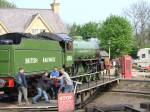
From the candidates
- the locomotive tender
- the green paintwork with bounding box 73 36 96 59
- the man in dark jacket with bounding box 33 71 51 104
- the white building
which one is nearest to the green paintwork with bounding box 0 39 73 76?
the locomotive tender

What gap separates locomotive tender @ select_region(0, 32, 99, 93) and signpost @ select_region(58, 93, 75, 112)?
2482 mm

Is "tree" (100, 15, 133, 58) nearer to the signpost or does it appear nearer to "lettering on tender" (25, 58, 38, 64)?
"lettering on tender" (25, 58, 38, 64)

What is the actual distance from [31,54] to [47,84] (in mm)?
1533

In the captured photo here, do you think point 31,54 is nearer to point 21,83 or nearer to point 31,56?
point 31,56

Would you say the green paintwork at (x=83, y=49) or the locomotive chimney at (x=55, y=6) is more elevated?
the locomotive chimney at (x=55, y=6)

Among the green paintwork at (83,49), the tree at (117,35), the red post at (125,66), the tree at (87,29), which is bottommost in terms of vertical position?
the red post at (125,66)

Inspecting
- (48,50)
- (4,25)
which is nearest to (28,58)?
(48,50)

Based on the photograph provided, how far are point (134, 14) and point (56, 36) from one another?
230ft

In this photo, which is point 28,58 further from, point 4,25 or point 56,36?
point 4,25

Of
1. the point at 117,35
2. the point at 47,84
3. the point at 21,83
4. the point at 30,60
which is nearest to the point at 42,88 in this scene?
the point at 47,84

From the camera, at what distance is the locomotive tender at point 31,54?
19.4m

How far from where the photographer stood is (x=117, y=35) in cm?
6925

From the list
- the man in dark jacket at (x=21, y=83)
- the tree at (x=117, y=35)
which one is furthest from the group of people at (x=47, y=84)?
the tree at (x=117, y=35)

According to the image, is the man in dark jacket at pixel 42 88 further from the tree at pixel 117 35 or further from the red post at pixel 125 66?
the tree at pixel 117 35
